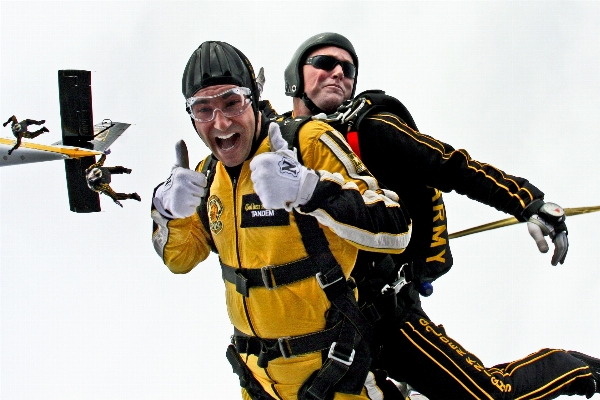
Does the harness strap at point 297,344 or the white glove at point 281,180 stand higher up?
the white glove at point 281,180

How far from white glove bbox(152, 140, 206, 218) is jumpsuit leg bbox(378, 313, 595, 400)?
1390 millimetres

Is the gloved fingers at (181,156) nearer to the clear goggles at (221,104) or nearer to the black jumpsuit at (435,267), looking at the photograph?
the clear goggles at (221,104)

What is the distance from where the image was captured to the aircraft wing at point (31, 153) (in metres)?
9.64

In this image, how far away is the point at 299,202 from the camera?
2.60 meters

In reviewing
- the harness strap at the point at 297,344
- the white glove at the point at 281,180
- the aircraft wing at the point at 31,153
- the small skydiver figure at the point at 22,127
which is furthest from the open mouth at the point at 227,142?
the aircraft wing at the point at 31,153

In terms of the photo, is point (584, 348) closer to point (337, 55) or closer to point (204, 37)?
point (337, 55)

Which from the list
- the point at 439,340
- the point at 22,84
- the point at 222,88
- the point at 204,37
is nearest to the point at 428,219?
the point at 439,340

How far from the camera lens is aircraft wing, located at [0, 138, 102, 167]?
31.6 ft

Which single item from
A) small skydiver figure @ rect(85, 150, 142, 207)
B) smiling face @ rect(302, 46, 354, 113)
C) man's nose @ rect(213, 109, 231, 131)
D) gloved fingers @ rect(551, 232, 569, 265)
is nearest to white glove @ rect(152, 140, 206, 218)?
man's nose @ rect(213, 109, 231, 131)

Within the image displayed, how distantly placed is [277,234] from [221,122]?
545 millimetres

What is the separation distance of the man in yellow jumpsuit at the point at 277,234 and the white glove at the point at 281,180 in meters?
0.09

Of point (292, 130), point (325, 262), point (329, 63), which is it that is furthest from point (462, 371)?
point (329, 63)

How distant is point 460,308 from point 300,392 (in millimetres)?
3919

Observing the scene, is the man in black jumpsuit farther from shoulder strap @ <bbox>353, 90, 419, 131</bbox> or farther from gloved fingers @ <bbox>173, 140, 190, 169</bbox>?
gloved fingers @ <bbox>173, 140, 190, 169</bbox>
